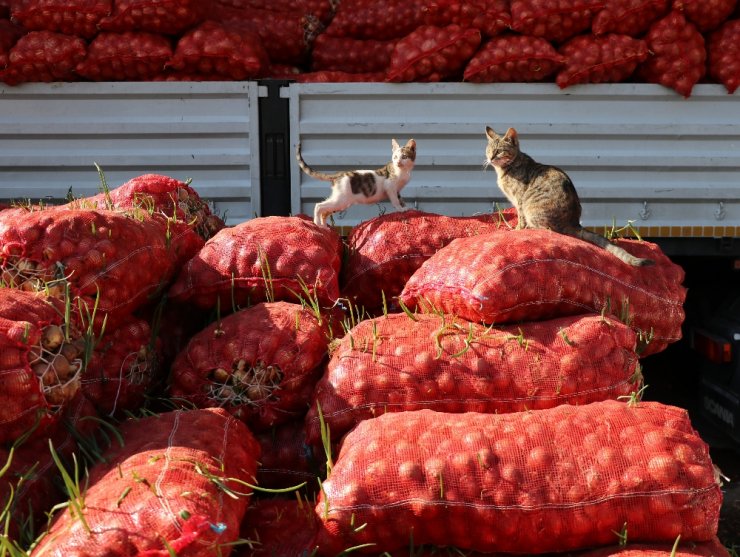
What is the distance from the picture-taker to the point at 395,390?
74.2 inches

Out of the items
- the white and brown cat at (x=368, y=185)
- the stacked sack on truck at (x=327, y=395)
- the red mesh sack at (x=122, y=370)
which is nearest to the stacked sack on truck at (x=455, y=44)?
the white and brown cat at (x=368, y=185)

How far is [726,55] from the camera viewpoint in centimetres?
395

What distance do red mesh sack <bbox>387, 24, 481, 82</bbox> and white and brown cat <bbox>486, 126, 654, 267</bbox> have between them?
29.5 inches

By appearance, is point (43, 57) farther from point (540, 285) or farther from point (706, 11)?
point (706, 11)

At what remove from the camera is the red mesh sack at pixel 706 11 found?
4.00 meters

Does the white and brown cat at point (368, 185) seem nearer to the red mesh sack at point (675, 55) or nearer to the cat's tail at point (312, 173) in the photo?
the cat's tail at point (312, 173)

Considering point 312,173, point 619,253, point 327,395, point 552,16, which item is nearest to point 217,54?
point 312,173

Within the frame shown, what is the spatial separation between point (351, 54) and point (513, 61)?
0.99 m

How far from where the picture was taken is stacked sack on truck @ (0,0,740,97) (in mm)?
3936

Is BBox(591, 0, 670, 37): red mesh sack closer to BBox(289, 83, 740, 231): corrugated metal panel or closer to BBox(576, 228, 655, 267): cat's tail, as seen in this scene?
BBox(289, 83, 740, 231): corrugated metal panel

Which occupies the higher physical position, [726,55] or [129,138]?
[726,55]

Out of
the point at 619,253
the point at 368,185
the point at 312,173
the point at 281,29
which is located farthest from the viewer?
the point at 281,29

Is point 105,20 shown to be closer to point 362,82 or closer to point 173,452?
point 362,82

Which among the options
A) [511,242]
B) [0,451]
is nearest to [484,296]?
[511,242]
